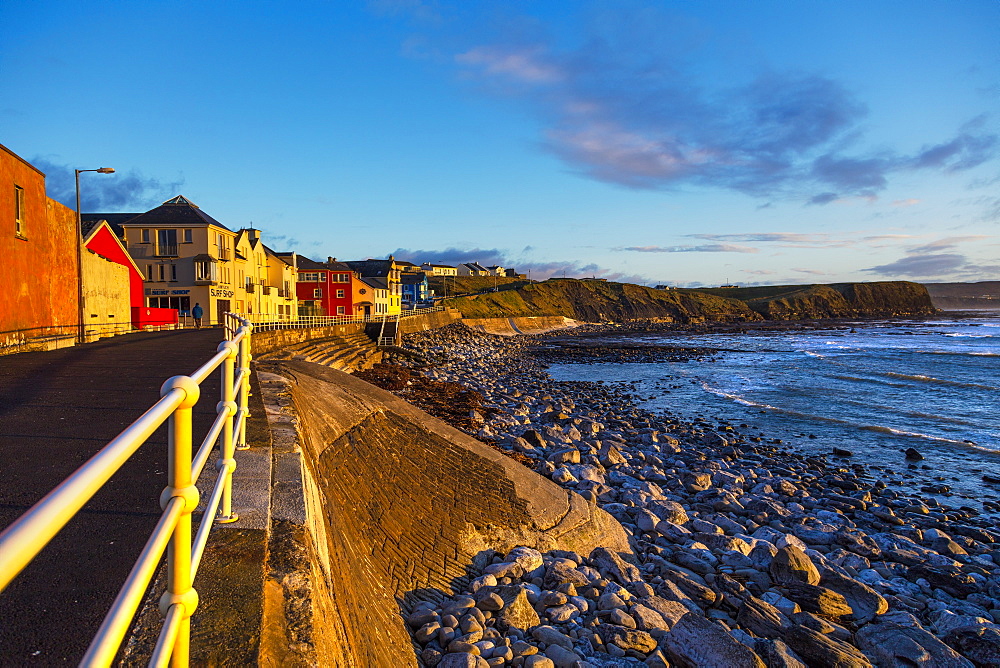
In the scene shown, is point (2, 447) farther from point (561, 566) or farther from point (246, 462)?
point (561, 566)

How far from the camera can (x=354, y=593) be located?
474 cm

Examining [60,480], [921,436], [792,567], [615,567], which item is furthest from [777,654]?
[921,436]

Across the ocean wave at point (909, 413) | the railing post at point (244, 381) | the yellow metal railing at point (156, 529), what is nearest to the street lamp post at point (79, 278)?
the railing post at point (244, 381)

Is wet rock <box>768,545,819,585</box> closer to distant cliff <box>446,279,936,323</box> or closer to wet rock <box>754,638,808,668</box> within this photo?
wet rock <box>754,638,808,668</box>

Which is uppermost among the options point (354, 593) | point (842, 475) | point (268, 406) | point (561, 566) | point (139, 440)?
point (139, 440)

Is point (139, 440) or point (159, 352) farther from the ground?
point (139, 440)

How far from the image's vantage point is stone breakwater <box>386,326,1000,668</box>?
504cm

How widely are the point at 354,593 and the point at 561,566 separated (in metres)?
2.49

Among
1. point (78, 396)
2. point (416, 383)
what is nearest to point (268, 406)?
point (78, 396)

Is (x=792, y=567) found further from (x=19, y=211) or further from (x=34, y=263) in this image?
(x=34, y=263)

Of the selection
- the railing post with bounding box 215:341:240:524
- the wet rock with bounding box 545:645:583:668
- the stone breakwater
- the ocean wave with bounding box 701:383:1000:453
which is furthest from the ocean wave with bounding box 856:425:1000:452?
the railing post with bounding box 215:341:240:524

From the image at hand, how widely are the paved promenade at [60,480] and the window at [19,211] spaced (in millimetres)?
6973

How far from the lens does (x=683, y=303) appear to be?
449ft

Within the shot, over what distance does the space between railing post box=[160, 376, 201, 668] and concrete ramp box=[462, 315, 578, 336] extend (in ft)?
233
